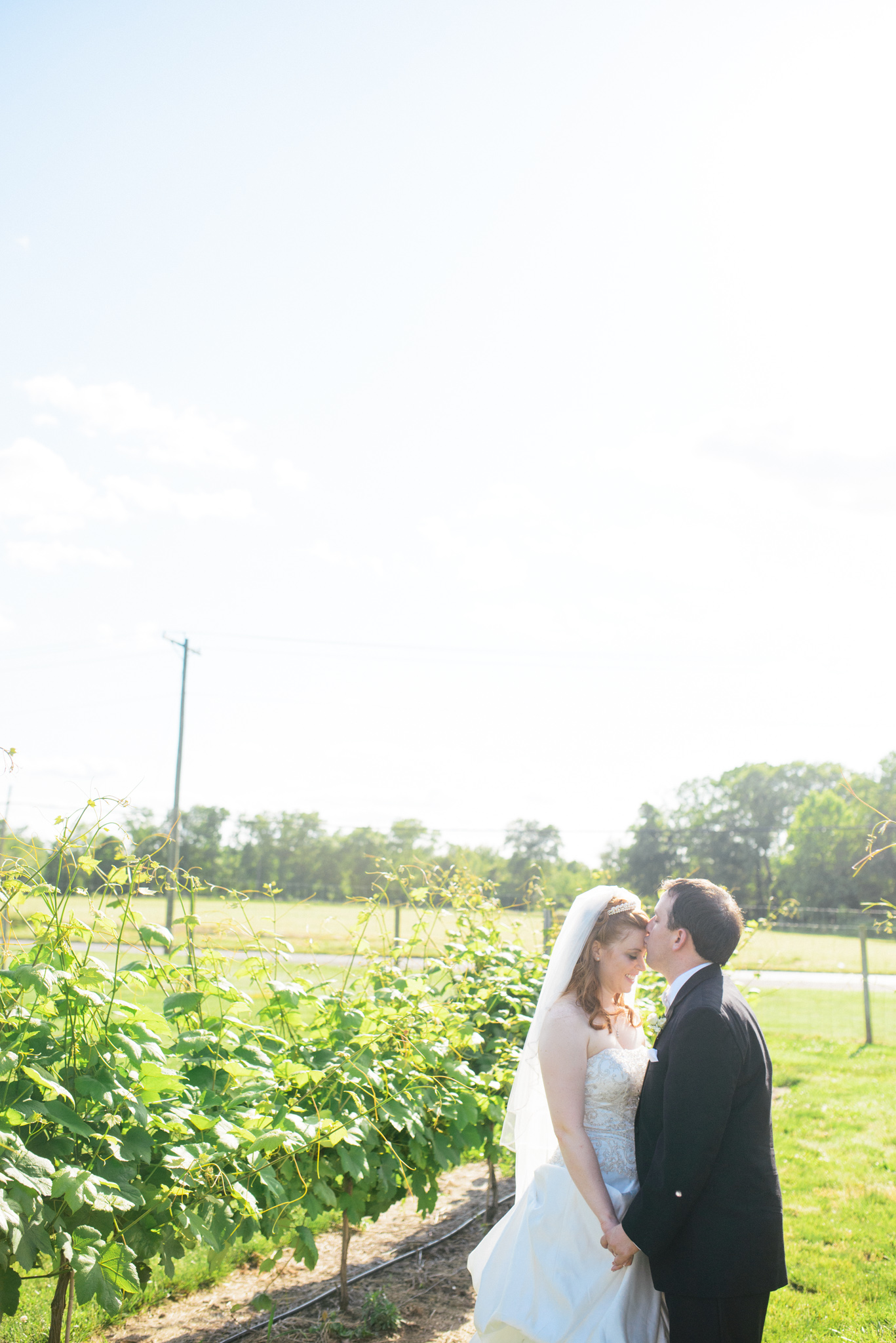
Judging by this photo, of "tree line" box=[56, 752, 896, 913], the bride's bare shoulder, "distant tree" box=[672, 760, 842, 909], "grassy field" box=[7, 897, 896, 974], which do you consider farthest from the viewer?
"distant tree" box=[672, 760, 842, 909]

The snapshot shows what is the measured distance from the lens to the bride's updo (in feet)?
8.96

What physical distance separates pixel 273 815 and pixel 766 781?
1729 inches

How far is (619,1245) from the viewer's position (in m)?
2.42

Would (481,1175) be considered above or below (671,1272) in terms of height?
below

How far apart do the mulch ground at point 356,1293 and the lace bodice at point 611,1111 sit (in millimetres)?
1569

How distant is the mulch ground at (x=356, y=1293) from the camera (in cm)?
354

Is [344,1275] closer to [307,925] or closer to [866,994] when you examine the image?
[307,925]

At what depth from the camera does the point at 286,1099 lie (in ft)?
9.66

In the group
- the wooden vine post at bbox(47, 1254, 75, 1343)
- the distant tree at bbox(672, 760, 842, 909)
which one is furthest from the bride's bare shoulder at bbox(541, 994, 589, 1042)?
the distant tree at bbox(672, 760, 842, 909)

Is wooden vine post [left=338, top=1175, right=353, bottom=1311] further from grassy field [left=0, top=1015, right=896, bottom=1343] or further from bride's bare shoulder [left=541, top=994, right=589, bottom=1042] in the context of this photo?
bride's bare shoulder [left=541, top=994, right=589, bottom=1042]

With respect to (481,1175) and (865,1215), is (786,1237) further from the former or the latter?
(481,1175)

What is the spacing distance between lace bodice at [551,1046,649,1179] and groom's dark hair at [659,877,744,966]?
1.45 ft

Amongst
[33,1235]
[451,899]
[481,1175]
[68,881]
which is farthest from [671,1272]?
[481,1175]

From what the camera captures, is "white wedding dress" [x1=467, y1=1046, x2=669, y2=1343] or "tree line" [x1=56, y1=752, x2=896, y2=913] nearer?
"white wedding dress" [x1=467, y1=1046, x2=669, y2=1343]
